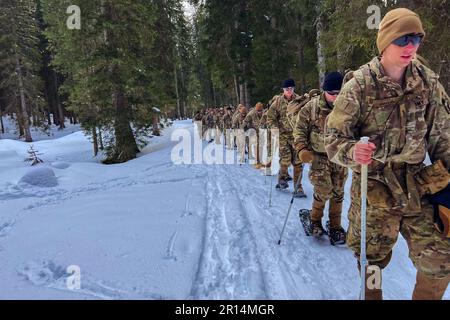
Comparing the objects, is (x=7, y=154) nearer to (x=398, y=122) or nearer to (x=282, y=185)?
(x=282, y=185)

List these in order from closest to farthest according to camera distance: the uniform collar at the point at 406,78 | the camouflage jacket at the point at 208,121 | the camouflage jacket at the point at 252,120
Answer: the uniform collar at the point at 406,78 → the camouflage jacket at the point at 252,120 → the camouflage jacket at the point at 208,121

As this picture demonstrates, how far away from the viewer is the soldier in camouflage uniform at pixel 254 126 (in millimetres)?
12641

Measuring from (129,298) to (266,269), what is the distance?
1627mm

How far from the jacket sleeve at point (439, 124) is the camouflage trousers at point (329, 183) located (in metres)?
2.31

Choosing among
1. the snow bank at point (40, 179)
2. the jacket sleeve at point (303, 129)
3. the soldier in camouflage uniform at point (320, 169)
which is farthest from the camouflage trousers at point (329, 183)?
the snow bank at point (40, 179)

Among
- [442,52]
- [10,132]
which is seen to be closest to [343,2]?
[442,52]

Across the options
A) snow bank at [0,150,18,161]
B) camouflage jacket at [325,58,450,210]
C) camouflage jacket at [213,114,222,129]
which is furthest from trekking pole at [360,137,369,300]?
camouflage jacket at [213,114,222,129]

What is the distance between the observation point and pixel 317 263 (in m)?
4.28

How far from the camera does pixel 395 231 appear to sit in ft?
8.93

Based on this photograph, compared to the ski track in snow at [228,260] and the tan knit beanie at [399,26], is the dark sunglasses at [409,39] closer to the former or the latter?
the tan knit beanie at [399,26]

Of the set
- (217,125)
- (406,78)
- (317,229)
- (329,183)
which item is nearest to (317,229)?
(317,229)

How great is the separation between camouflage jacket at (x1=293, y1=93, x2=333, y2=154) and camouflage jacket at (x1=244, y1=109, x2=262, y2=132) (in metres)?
7.67

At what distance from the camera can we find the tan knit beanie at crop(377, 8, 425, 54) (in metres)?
2.47

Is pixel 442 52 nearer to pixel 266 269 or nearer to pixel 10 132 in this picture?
pixel 266 269
